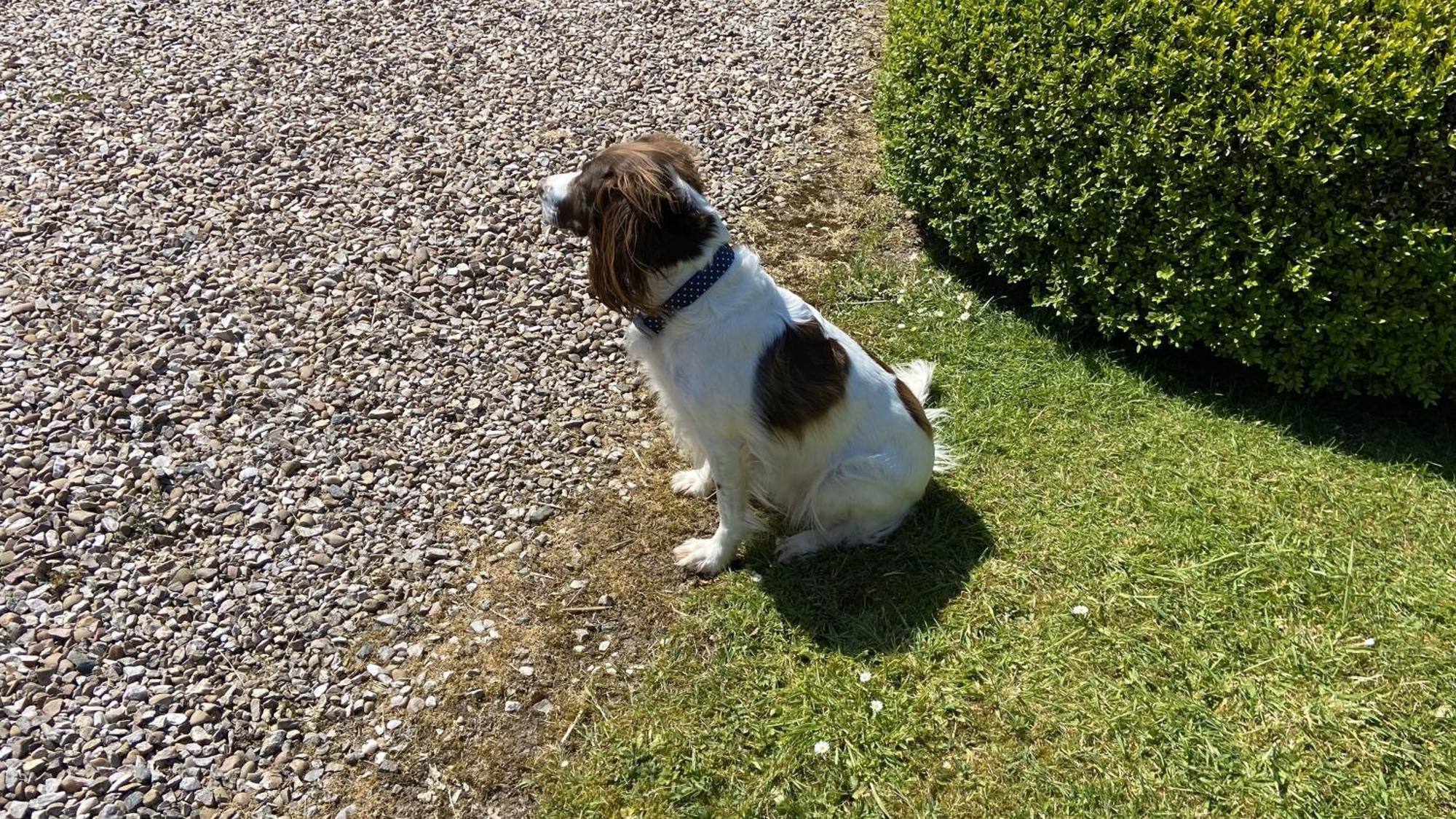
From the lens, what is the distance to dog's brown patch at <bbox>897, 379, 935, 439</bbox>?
395 centimetres

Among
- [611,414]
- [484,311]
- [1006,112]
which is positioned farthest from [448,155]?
[1006,112]

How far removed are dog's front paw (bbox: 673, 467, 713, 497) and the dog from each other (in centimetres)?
14

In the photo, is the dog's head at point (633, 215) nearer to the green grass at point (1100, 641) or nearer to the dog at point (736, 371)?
the dog at point (736, 371)

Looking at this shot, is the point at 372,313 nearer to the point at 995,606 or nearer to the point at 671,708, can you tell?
the point at 671,708

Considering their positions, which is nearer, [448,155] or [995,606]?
[995,606]

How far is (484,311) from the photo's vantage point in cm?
524

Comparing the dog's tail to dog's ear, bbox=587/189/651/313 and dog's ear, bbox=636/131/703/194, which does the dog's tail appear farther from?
dog's ear, bbox=587/189/651/313

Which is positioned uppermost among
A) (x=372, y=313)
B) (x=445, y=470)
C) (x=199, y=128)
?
(x=199, y=128)

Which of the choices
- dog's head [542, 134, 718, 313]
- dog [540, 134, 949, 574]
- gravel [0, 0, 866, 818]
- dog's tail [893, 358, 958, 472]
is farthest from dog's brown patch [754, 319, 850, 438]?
gravel [0, 0, 866, 818]

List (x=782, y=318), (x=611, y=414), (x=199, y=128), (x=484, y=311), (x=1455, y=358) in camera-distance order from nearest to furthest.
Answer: (x=782, y=318)
(x=1455, y=358)
(x=611, y=414)
(x=484, y=311)
(x=199, y=128)

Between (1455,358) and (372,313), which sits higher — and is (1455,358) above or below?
below

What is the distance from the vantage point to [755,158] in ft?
21.7

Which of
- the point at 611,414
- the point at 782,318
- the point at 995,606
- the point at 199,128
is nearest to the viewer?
the point at 782,318

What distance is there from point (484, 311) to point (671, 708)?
2.63 meters
